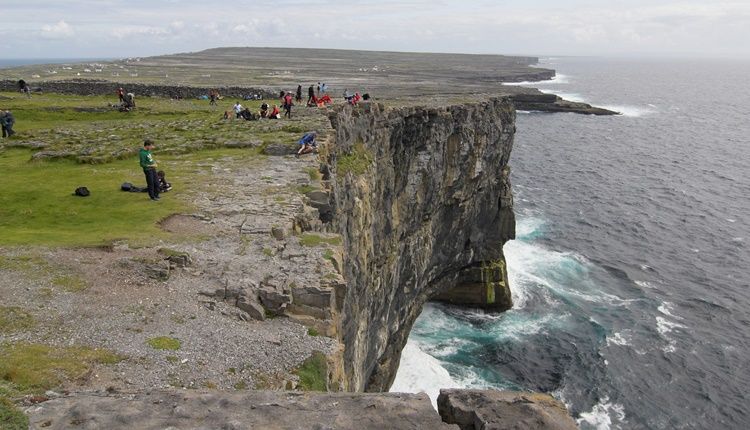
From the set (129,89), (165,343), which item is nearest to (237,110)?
(129,89)

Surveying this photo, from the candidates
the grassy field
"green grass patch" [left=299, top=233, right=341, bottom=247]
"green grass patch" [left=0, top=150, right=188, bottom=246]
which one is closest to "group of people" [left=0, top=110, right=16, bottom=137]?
the grassy field

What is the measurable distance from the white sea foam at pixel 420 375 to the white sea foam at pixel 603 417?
28.3 ft

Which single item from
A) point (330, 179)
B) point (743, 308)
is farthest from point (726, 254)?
point (330, 179)

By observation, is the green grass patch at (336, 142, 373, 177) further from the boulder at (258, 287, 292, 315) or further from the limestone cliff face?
the boulder at (258, 287, 292, 315)

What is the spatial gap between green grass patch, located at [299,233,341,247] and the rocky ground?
24 cm

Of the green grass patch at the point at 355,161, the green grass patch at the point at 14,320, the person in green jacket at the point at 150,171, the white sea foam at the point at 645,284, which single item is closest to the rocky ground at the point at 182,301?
the green grass patch at the point at 14,320

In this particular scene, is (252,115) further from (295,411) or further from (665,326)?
(665,326)

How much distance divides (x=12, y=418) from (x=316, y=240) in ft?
36.1

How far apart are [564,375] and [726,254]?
2950 centimetres

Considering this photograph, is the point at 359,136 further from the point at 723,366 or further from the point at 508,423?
the point at 723,366

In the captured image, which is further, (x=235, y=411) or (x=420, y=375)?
(x=420, y=375)

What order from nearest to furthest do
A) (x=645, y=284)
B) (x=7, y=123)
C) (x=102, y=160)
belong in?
(x=102, y=160)
(x=7, y=123)
(x=645, y=284)

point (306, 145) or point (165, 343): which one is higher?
point (306, 145)

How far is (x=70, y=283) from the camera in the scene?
14391 mm
